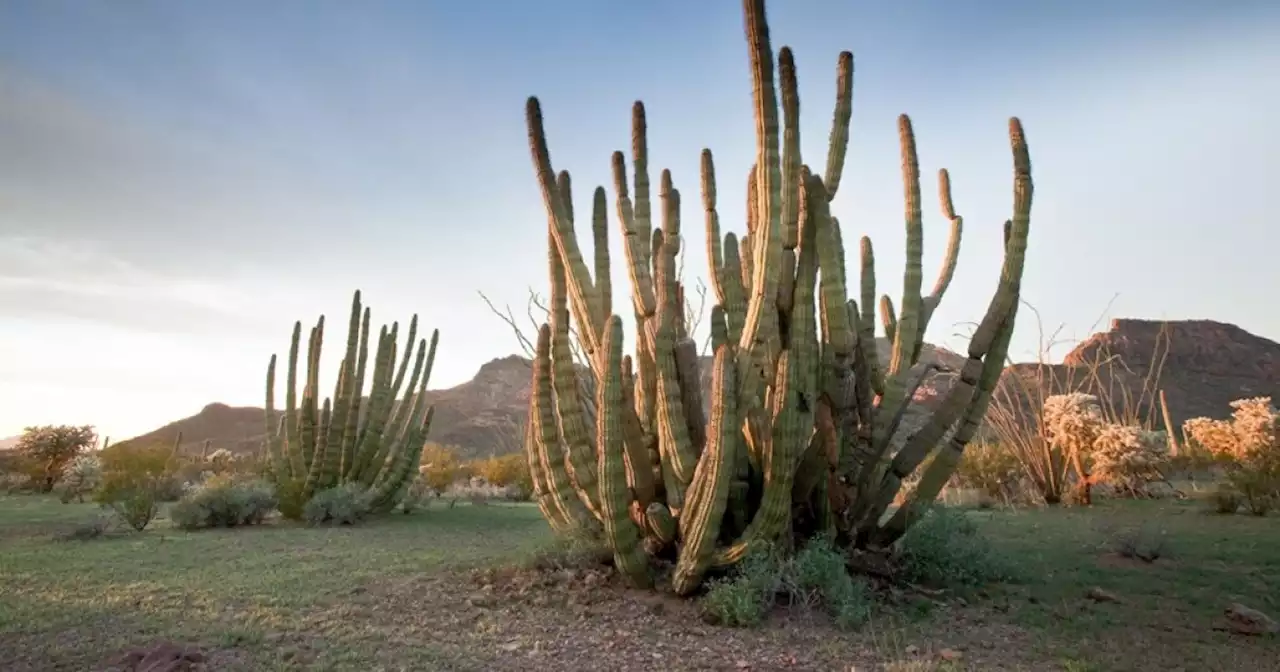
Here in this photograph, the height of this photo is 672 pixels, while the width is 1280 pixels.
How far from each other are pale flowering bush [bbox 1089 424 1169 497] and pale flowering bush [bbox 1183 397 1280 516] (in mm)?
1160

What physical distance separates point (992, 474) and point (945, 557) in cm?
1001

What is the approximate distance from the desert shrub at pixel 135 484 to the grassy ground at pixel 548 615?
208cm

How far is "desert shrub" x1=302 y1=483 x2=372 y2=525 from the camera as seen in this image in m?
12.4

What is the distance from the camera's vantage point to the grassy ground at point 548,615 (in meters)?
4.86

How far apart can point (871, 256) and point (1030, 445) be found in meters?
8.54

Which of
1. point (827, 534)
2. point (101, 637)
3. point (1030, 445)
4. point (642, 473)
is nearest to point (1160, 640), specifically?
point (827, 534)

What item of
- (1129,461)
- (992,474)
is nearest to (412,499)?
(992,474)

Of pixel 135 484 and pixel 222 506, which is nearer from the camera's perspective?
pixel 222 506

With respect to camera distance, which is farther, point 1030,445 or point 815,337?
point 1030,445

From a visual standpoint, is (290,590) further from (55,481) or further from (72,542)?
(55,481)

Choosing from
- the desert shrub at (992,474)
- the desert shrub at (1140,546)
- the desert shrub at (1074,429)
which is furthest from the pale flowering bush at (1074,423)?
the desert shrub at (1140,546)

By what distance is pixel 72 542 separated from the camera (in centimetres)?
1001

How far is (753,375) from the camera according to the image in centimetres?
610

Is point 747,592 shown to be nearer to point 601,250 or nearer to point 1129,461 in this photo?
point 601,250
